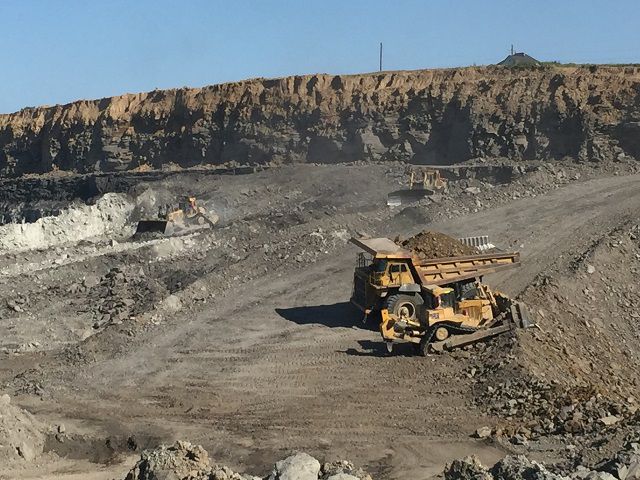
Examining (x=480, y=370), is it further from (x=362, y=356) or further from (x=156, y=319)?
(x=156, y=319)

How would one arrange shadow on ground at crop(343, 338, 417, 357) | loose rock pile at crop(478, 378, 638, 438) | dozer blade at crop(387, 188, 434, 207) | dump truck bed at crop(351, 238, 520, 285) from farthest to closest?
dozer blade at crop(387, 188, 434, 207), dump truck bed at crop(351, 238, 520, 285), shadow on ground at crop(343, 338, 417, 357), loose rock pile at crop(478, 378, 638, 438)

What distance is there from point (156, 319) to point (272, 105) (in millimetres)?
29223

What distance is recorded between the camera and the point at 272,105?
154 ft

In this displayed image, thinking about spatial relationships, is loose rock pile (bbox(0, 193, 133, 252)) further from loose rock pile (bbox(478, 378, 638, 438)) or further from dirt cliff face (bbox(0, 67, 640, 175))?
loose rock pile (bbox(478, 378, 638, 438))

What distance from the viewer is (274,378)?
50.8 ft

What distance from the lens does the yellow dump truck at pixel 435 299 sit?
1584 centimetres

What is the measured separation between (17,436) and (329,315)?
27.3 feet

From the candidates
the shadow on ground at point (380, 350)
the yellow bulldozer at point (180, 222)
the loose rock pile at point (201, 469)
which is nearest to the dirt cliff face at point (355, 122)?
the yellow bulldozer at point (180, 222)

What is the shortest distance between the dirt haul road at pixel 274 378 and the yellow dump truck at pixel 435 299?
1.63 feet

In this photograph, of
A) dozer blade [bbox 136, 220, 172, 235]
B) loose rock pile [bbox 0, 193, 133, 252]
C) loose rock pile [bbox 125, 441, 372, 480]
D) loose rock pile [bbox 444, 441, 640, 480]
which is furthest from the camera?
loose rock pile [bbox 0, 193, 133, 252]

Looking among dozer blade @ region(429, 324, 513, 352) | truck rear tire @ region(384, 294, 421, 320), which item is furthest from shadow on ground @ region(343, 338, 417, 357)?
truck rear tire @ region(384, 294, 421, 320)

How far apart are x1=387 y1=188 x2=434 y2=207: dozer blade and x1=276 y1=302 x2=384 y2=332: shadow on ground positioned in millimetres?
12459

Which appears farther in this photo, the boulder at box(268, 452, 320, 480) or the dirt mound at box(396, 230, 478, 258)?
the dirt mound at box(396, 230, 478, 258)

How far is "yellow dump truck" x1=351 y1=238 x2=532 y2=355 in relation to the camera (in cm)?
1584
